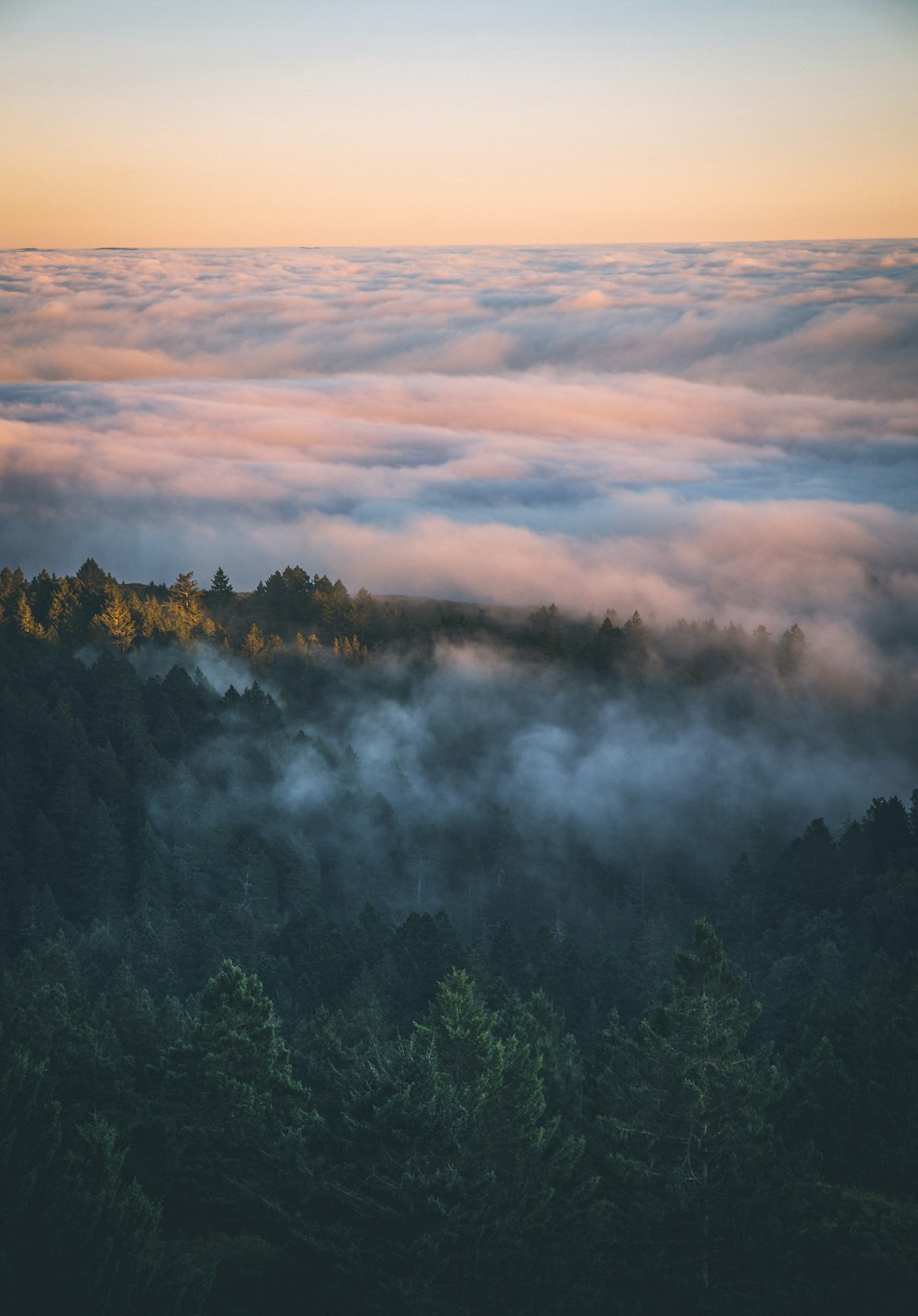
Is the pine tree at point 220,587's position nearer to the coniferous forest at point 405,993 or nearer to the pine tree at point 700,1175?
the coniferous forest at point 405,993

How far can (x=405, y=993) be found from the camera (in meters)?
57.1

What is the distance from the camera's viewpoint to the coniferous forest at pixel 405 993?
85.9ft

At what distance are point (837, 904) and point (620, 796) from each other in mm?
67419

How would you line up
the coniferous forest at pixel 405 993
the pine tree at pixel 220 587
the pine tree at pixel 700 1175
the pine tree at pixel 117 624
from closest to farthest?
the coniferous forest at pixel 405 993, the pine tree at pixel 700 1175, the pine tree at pixel 117 624, the pine tree at pixel 220 587

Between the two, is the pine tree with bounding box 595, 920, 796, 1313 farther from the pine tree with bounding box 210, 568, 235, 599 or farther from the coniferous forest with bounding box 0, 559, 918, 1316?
the pine tree with bounding box 210, 568, 235, 599

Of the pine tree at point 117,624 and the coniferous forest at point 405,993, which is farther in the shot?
the pine tree at point 117,624

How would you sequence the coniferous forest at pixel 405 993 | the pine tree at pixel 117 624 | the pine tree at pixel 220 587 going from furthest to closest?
the pine tree at pixel 220 587
the pine tree at pixel 117 624
the coniferous forest at pixel 405 993

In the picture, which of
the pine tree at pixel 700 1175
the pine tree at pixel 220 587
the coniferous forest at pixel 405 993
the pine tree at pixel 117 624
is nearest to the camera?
the coniferous forest at pixel 405 993

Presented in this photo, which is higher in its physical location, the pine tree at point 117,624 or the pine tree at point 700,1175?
the pine tree at point 117,624

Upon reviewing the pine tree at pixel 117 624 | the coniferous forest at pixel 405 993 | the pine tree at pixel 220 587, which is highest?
the pine tree at pixel 220 587

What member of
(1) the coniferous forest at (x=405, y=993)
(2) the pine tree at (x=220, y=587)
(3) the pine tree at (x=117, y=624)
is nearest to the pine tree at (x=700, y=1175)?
(1) the coniferous forest at (x=405, y=993)

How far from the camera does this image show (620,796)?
145 metres

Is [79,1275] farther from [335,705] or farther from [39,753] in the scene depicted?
[335,705]

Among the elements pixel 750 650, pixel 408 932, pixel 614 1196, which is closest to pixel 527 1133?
pixel 614 1196
